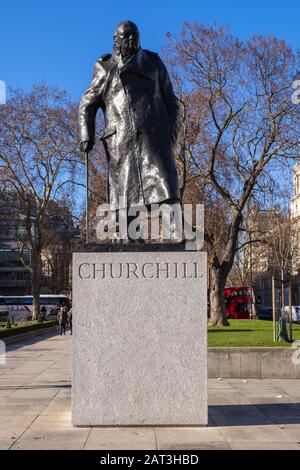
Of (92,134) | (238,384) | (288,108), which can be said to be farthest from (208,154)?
(92,134)

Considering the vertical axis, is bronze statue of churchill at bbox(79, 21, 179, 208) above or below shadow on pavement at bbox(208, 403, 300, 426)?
above

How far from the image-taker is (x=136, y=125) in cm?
910

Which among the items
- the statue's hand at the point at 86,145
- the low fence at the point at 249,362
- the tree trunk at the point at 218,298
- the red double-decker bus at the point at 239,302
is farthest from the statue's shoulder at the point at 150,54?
the red double-decker bus at the point at 239,302

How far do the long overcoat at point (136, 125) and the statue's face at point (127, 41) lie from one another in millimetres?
103

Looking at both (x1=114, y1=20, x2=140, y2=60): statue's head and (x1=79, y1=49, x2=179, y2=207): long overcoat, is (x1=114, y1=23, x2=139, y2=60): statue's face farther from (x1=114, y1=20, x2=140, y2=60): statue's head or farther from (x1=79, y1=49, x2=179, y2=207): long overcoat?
(x1=79, y1=49, x2=179, y2=207): long overcoat

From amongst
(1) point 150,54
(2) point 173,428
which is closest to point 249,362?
(2) point 173,428

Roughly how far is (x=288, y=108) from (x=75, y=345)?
2172 cm

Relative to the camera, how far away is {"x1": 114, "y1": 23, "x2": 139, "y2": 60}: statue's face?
30.3 ft

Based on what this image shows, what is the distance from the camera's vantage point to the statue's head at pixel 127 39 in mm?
9250

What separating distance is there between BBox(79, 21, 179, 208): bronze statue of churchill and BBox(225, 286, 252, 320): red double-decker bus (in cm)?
5312

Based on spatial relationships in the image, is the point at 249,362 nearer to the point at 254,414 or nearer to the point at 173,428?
the point at 254,414

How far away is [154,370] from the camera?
8.26 m

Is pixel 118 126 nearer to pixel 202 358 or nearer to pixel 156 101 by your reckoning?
pixel 156 101

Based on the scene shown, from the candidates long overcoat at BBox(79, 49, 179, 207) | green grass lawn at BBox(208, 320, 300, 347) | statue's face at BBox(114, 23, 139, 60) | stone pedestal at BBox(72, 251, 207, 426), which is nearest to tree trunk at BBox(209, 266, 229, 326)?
green grass lawn at BBox(208, 320, 300, 347)
